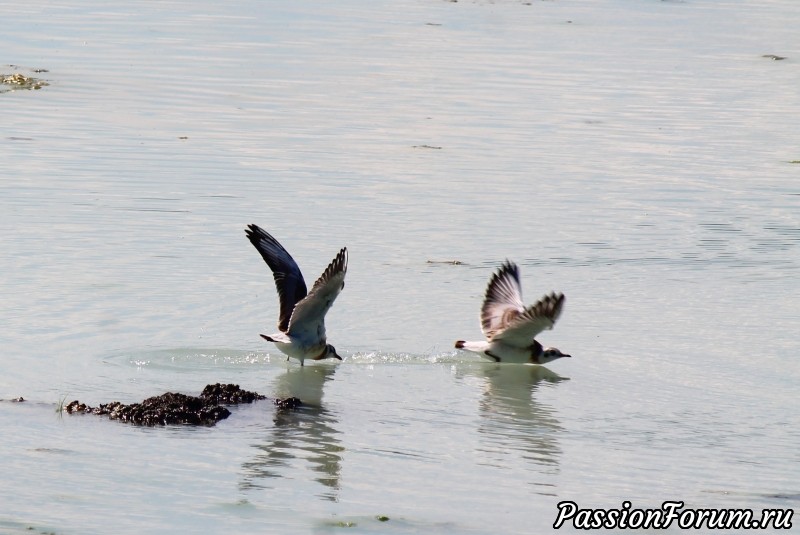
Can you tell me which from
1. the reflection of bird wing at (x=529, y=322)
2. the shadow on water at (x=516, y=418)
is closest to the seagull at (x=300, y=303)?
the shadow on water at (x=516, y=418)

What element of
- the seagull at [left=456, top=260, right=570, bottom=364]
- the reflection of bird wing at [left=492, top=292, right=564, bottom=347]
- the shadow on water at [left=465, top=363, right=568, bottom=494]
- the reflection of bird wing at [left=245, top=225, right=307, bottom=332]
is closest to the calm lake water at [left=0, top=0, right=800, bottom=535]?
the shadow on water at [left=465, top=363, right=568, bottom=494]

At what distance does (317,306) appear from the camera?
10.3 m

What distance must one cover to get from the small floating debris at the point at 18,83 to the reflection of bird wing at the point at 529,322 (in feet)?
35.2

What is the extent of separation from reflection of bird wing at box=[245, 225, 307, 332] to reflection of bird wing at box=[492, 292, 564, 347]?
1.47 metres

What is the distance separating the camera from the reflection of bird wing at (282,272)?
1048cm

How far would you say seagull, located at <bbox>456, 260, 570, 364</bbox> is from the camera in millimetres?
10453

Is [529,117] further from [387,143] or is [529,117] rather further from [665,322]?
[665,322]

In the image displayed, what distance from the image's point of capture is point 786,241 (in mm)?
13828

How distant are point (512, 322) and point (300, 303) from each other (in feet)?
5.14

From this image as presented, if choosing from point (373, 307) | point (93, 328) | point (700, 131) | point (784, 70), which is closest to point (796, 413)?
point (373, 307)

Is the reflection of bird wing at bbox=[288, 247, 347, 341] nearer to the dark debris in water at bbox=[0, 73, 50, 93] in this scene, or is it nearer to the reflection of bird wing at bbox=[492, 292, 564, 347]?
the reflection of bird wing at bbox=[492, 292, 564, 347]

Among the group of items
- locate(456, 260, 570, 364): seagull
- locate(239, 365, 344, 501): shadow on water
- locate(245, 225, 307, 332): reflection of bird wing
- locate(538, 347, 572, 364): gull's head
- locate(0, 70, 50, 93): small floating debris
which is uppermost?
locate(0, 70, 50, 93): small floating debris

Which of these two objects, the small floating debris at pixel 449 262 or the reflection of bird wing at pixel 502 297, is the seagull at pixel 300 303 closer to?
the reflection of bird wing at pixel 502 297

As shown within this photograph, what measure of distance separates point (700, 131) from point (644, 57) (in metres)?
5.88
